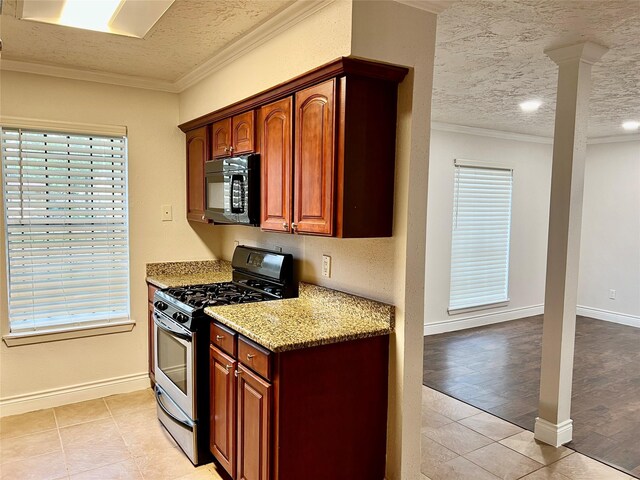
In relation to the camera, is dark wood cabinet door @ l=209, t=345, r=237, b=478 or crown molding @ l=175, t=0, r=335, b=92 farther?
dark wood cabinet door @ l=209, t=345, r=237, b=478

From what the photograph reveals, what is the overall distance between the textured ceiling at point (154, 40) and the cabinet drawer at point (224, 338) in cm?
157

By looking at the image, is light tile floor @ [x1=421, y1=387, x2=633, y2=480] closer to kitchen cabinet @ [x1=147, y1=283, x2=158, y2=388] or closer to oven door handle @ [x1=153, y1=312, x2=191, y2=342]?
oven door handle @ [x1=153, y1=312, x2=191, y2=342]

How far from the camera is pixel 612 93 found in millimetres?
3848

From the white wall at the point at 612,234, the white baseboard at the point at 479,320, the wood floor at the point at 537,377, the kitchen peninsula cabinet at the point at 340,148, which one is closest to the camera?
the kitchen peninsula cabinet at the point at 340,148

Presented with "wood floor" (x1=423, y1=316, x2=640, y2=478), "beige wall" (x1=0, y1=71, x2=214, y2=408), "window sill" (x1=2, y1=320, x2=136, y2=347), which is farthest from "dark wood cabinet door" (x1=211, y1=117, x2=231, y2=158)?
"wood floor" (x1=423, y1=316, x2=640, y2=478)

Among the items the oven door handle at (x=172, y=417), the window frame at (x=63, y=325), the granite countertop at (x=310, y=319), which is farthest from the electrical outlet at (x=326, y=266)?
the window frame at (x=63, y=325)

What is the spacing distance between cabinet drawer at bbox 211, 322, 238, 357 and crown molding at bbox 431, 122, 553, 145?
3645 millimetres

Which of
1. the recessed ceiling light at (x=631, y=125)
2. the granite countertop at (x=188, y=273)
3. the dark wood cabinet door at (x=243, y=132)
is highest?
the recessed ceiling light at (x=631, y=125)

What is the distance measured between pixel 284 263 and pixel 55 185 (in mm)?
1771

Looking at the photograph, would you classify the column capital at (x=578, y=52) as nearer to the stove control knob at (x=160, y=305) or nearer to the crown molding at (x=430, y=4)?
the crown molding at (x=430, y=4)

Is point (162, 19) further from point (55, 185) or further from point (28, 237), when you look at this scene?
point (28, 237)

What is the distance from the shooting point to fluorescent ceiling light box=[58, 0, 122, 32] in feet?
7.59

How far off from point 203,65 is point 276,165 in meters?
1.13

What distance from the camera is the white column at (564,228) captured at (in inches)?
108
